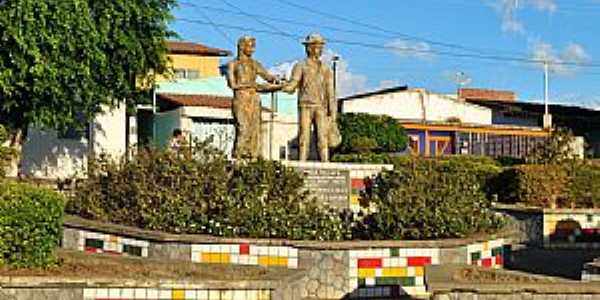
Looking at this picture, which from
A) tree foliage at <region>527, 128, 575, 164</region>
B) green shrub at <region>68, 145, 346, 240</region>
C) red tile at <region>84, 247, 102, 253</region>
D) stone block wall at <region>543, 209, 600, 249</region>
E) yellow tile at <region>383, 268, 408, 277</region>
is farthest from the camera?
tree foliage at <region>527, 128, 575, 164</region>

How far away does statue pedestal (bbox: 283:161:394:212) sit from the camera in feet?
46.6

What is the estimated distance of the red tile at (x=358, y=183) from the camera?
47.4ft

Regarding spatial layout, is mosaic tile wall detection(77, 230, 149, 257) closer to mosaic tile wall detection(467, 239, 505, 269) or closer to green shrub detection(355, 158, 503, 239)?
green shrub detection(355, 158, 503, 239)

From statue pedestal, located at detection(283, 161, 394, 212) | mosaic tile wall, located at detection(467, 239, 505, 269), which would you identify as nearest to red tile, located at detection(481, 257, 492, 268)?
mosaic tile wall, located at detection(467, 239, 505, 269)

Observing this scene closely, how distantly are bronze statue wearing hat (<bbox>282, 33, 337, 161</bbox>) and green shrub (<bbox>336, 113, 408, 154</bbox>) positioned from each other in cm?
2084

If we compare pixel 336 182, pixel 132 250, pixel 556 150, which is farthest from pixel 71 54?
pixel 132 250

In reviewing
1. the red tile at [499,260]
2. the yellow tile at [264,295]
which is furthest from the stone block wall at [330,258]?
the yellow tile at [264,295]

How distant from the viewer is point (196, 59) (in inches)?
1935

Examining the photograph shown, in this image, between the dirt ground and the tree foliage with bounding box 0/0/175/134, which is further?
the tree foliage with bounding box 0/0/175/134

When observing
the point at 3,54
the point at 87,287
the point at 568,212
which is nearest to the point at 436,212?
the point at 87,287

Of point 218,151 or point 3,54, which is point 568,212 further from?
point 3,54

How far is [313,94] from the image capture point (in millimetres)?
15383

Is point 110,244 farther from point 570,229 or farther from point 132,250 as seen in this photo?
point 570,229

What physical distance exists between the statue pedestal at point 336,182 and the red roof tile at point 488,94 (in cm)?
4666
